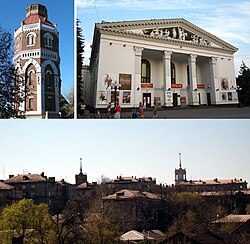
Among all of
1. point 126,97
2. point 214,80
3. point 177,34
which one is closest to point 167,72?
point 177,34

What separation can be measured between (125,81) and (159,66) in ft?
7.34

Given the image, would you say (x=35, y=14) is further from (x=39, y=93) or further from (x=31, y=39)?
(x=39, y=93)

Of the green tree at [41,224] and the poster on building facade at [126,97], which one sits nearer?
the poster on building facade at [126,97]

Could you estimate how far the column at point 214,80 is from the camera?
10.0 metres

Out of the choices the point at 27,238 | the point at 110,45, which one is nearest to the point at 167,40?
the point at 110,45

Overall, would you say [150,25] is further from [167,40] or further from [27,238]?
[27,238]

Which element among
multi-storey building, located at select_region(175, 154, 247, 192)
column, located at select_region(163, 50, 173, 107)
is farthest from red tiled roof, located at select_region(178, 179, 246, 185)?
column, located at select_region(163, 50, 173, 107)

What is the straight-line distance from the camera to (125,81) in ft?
29.7

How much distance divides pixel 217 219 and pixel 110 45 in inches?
197

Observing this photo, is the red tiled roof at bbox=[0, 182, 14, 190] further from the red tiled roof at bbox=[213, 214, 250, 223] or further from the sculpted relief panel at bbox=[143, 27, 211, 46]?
the red tiled roof at bbox=[213, 214, 250, 223]

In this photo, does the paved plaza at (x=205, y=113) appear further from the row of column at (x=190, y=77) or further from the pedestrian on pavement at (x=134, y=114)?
the row of column at (x=190, y=77)

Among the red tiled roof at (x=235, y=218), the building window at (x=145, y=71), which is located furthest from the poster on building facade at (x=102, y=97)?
the red tiled roof at (x=235, y=218)

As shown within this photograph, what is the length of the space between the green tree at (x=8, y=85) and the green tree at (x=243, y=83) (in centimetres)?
468

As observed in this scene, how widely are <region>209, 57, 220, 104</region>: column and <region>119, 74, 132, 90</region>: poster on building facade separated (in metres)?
1.96
